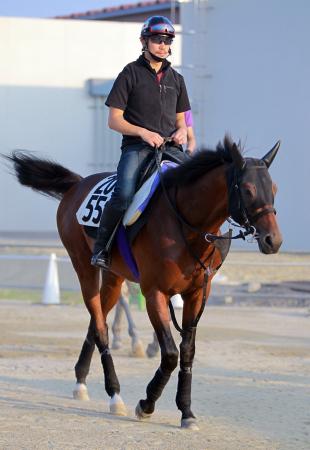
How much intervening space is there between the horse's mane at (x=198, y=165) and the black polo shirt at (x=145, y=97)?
0.52 m

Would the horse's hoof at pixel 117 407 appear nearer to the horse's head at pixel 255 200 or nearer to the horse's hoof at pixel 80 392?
the horse's hoof at pixel 80 392

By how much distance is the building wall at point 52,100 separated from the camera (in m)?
30.5

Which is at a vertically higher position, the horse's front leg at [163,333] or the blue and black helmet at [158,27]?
the blue and black helmet at [158,27]

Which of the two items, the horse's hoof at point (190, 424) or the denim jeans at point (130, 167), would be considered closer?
the horse's hoof at point (190, 424)

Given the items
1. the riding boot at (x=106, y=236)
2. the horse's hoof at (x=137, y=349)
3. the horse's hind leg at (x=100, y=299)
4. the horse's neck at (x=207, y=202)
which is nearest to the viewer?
the horse's neck at (x=207, y=202)

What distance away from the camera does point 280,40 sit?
20.0 meters

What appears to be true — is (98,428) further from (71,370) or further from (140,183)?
(71,370)

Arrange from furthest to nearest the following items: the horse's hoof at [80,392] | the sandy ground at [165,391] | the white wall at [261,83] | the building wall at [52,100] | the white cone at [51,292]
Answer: the building wall at [52,100] < the white wall at [261,83] < the white cone at [51,292] < the horse's hoof at [80,392] < the sandy ground at [165,391]

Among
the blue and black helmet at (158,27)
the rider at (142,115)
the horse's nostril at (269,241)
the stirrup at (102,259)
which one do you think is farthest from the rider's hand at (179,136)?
the horse's nostril at (269,241)

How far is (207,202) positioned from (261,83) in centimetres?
1396

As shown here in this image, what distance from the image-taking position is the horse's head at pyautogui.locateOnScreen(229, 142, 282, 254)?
620cm

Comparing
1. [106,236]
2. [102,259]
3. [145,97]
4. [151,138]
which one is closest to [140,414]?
[102,259]

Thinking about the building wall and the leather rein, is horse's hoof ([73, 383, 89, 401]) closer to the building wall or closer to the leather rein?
the leather rein

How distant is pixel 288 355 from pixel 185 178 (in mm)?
4254
